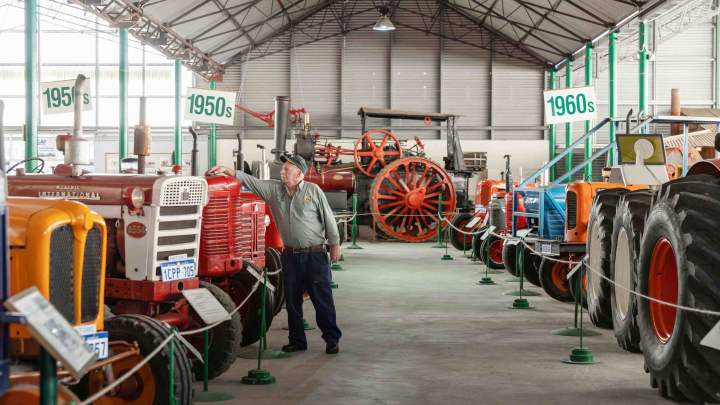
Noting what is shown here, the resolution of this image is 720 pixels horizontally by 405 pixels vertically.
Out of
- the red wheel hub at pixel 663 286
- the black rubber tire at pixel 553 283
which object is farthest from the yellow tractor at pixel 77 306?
the black rubber tire at pixel 553 283

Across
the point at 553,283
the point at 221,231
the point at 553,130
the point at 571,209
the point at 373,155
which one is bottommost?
the point at 553,283

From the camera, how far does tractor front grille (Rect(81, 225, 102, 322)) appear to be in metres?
4.18

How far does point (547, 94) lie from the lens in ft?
46.7

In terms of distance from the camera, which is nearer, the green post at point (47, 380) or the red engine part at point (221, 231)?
the green post at point (47, 380)

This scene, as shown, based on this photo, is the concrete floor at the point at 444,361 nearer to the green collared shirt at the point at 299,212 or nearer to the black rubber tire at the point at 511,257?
the green collared shirt at the point at 299,212

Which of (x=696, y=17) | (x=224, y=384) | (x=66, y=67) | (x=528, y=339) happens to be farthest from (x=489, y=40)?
(x=224, y=384)

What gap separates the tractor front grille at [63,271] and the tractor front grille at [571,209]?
6991 millimetres

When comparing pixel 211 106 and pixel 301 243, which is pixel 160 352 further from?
pixel 211 106

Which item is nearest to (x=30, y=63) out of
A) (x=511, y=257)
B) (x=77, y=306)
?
(x=511, y=257)

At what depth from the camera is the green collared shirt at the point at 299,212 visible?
24.3 ft

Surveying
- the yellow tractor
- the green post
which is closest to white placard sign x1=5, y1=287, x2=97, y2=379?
the green post

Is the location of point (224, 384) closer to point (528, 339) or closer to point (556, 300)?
point (528, 339)

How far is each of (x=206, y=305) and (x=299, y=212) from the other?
1.67 metres

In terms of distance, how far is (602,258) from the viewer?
830 cm
